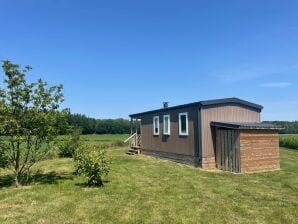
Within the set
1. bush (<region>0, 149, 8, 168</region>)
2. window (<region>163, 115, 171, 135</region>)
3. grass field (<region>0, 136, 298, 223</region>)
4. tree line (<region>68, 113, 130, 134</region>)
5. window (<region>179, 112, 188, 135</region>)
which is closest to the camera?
grass field (<region>0, 136, 298, 223</region>)

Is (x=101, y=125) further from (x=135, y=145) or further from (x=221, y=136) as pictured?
(x=221, y=136)

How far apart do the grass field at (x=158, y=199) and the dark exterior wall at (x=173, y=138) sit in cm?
314

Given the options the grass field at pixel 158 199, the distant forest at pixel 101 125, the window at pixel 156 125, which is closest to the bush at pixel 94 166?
the grass field at pixel 158 199

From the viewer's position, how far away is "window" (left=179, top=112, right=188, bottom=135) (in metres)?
16.6

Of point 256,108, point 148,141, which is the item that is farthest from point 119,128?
point 256,108

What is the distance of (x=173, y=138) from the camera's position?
59.7ft

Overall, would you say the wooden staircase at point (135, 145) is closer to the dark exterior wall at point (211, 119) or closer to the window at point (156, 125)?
the window at point (156, 125)

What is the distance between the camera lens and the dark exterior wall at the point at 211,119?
15367 millimetres

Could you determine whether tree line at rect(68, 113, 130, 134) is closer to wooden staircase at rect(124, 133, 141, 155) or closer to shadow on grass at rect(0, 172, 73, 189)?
wooden staircase at rect(124, 133, 141, 155)

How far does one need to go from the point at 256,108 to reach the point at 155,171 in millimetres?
6898

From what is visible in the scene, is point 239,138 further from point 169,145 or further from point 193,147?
point 169,145

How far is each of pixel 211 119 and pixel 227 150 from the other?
1.78 meters

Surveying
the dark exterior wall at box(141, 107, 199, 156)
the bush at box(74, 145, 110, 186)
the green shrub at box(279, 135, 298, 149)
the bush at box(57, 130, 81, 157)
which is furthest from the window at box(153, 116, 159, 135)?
the green shrub at box(279, 135, 298, 149)

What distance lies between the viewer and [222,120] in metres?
16.0
